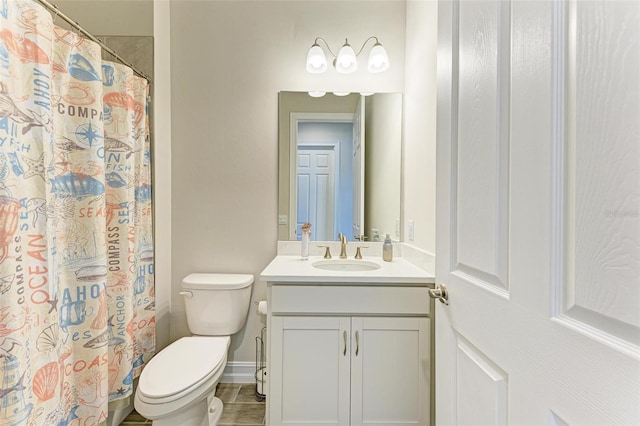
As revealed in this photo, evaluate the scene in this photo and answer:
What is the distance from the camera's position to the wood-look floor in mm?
1728

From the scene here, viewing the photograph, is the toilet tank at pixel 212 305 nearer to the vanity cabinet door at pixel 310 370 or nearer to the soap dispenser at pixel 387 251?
the vanity cabinet door at pixel 310 370

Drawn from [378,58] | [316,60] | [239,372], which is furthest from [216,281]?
[378,58]

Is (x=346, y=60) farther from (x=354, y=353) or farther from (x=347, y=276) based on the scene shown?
(x=354, y=353)

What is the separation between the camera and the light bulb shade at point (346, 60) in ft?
6.42

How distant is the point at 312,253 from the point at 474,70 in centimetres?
149

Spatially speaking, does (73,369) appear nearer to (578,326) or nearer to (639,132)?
(578,326)

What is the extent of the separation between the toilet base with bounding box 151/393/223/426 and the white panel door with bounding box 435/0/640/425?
118 centimetres

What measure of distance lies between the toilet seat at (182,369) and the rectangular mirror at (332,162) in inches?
30.6

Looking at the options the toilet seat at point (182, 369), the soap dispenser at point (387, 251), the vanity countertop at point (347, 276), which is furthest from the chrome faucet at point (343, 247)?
the toilet seat at point (182, 369)

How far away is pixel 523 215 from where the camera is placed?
0.60 meters

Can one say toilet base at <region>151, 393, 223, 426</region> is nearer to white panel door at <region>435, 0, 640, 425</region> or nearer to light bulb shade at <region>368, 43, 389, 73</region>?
white panel door at <region>435, 0, 640, 425</region>

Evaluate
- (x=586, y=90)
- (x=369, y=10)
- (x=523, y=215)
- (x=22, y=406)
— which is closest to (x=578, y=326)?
(x=523, y=215)

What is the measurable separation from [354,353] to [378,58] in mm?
1695

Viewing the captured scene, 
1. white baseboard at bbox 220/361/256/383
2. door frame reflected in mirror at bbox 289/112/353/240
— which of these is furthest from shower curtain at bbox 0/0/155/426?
door frame reflected in mirror at bbox 289/112/353/240
